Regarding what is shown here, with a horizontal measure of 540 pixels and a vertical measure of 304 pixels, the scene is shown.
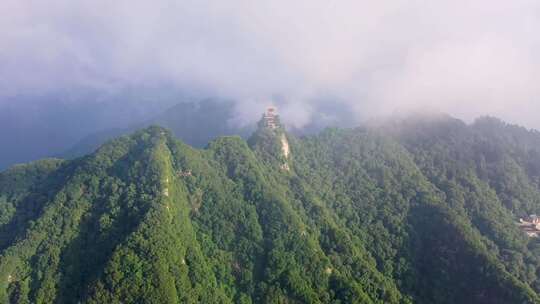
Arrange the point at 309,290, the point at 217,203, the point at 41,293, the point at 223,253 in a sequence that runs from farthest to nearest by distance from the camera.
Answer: the point at 217,203, the point at 223,253, the point at 309,290, the point at 41,293

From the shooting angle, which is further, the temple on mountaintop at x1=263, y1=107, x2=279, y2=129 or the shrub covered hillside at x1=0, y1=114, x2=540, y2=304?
the temple on mountaintop at x1=263, y1=107, x2=279, y2=129

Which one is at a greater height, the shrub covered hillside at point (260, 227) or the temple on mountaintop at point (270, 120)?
the temple on mountaintop at point (270, 120)

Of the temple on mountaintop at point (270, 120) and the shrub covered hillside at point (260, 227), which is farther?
the temple on mountaintop at point (270, 120)

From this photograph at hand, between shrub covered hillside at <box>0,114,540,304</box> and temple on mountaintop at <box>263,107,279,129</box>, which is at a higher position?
temple on mountaintop at <box>263,107,279,129</box>

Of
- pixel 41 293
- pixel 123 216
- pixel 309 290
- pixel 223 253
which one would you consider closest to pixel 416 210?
pixel 309 290

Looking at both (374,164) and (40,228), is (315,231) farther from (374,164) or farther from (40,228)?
(40,228)

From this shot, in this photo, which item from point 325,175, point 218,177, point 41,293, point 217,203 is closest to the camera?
point 41,293

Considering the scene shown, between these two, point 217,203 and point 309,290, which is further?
point 217,203

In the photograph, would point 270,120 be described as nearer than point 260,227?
No
